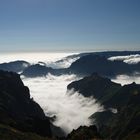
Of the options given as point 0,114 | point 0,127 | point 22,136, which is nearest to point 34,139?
point 22,136

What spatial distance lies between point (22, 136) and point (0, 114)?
3050 inches

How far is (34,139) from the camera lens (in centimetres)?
10656

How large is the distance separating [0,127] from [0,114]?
6724cm

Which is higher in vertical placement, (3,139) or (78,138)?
(3,139)

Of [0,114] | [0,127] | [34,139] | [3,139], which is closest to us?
[3,139]

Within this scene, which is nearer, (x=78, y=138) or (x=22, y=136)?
(x=22, y=136)

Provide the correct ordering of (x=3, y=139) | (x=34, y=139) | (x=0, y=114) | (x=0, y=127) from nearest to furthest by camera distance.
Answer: (x=3, y=139) < (x=34, y=139) < (x=0, y=127) < (x=0, y=114)

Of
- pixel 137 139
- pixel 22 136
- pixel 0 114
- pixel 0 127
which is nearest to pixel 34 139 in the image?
pixel 22 136

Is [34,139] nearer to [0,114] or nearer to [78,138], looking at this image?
[78,138]

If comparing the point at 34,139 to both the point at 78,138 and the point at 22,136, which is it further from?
the point at 78,138

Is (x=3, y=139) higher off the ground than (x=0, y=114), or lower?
higher

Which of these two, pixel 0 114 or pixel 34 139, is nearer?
pixel 34 139

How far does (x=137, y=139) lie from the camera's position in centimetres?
12175

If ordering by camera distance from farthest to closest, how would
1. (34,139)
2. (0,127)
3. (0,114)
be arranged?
(0,114), (0,127), (34,139)
